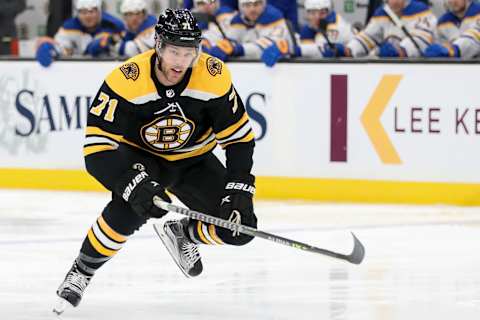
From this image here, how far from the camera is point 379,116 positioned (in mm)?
7922

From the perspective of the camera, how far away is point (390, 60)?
7910 mm

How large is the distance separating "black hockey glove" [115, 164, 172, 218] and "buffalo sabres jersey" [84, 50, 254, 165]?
131 mm

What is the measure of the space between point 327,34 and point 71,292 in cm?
439

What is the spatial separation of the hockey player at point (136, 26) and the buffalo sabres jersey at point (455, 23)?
→ 1.91 metres

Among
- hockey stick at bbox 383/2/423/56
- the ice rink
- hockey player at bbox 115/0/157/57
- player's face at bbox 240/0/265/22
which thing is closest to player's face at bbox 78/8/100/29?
hockey player at bbox 115/0/157/57

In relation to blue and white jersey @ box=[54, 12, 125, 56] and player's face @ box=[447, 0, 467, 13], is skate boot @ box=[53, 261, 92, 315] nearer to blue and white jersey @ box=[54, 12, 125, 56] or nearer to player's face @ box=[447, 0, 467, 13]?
player's face @ box=[447, 0, 467, 13]

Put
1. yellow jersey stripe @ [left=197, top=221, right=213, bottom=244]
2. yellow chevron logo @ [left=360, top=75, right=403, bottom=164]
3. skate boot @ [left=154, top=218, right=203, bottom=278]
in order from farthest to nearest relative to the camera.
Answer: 1. yellow chevron logo @ [left=360, top=75, right=403, bottom=164]
2. skate boot @ [left=154, top=218, right=203, bottom=278]
3. yellow jersey stripe @ [left=197, top=221, right=213, bottom=244]

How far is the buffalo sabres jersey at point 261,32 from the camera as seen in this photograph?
846 centimetres

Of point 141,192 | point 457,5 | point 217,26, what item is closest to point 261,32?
point 217,26

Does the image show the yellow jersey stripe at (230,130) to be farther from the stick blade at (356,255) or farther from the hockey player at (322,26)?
the hockey player at (322,26)

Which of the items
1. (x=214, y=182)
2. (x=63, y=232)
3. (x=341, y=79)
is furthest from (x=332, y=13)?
(x=214, y=182)

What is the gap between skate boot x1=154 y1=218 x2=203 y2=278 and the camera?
513 cm

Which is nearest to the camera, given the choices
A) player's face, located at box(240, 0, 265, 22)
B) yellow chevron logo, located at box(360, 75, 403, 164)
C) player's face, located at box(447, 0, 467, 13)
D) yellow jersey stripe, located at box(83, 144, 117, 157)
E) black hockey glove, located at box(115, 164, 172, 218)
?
black hockey glove, located at box(115, 164, 172, 218)

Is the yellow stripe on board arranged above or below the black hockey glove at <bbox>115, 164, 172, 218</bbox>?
below
